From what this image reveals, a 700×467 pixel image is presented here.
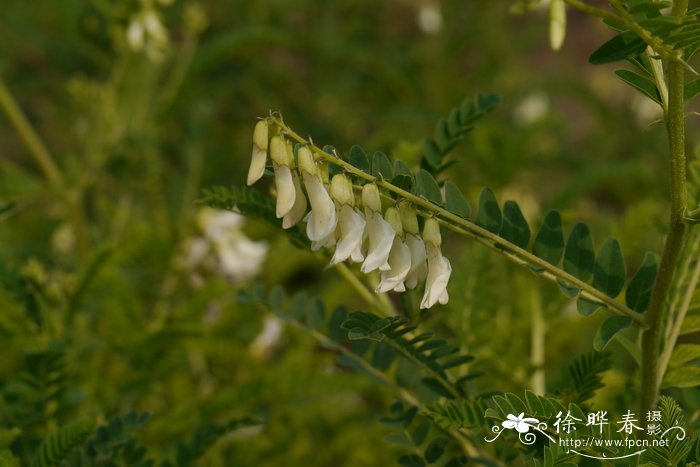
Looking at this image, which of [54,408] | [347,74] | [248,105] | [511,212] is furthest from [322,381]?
[248,105]

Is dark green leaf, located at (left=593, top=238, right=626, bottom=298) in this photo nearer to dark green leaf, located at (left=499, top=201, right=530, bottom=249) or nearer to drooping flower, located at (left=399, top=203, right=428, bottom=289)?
dark green leaf, located at (left=499, top=201, right=530, bottom=249)

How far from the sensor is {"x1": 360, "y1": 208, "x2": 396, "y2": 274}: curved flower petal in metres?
0.84

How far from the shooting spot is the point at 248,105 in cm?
323

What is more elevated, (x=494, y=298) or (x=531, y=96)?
(x=531, y=96)

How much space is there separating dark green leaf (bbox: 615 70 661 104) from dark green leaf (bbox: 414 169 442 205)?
8.3 inches

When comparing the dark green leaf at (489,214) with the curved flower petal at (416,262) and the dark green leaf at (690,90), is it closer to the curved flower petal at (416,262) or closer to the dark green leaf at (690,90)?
the curved flower petal at (416,262)

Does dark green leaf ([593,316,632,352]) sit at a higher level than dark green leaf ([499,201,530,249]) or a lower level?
lower

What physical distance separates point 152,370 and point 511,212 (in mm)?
863

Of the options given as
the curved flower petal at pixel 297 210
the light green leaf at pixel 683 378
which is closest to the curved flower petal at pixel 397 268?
the curved flower petal at pixel 297 210

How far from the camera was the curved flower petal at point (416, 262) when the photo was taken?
0.87m

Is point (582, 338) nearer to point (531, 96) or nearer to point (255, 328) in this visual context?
point (255, 328)

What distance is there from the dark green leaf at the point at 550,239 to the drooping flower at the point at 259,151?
0.31 metres

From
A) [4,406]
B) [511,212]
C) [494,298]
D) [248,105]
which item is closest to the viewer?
[511,212]

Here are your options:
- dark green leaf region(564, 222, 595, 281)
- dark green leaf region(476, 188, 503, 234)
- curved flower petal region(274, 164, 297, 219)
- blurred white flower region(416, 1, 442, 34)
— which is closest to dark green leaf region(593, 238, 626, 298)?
dark green leaf region(564, 222, 595, 281)
